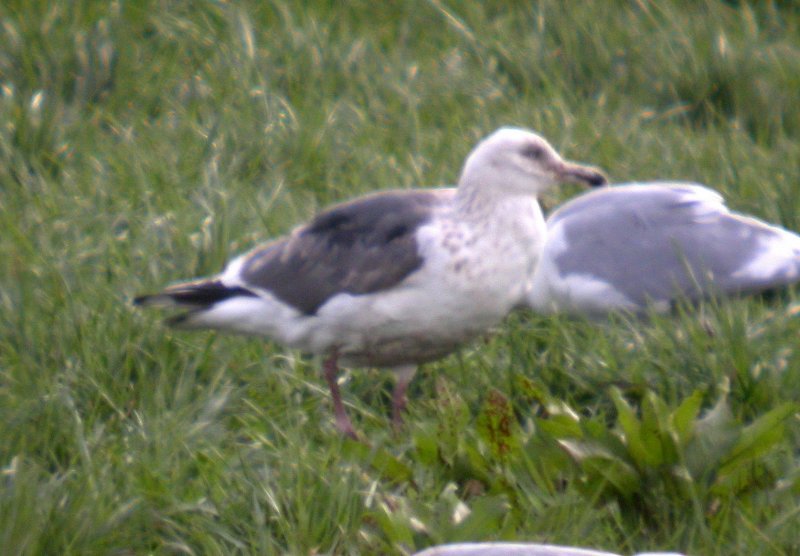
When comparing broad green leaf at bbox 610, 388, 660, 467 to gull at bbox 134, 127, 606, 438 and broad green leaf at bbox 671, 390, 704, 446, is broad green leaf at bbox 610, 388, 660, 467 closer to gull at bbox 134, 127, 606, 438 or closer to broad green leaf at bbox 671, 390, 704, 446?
broad green leaf at bbox 671, 390, 704, 446

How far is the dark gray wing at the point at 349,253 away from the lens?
3770 millimetres

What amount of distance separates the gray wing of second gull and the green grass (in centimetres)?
14

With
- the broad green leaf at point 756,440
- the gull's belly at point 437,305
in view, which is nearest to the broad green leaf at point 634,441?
the broad green leaf at point 756,440

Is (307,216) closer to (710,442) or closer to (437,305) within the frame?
(437,305)

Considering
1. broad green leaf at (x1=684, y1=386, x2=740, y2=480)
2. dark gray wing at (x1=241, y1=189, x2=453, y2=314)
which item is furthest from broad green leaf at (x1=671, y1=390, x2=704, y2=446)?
dark gray wing at (x1=241, y1=189, x2=453, y2=314)

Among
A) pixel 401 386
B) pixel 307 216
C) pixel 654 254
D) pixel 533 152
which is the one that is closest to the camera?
pixel 401 386

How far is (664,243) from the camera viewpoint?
438cm

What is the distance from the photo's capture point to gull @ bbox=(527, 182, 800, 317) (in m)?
4.29

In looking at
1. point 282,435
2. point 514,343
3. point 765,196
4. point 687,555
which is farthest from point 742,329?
point 765,196

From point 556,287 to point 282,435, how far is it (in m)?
1.25

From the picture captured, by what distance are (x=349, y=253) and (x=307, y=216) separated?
1087 millimetres

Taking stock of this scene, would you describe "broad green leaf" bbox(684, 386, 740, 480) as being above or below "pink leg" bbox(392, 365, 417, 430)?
above

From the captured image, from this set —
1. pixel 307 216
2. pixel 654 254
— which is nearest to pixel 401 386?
pixel 654 254

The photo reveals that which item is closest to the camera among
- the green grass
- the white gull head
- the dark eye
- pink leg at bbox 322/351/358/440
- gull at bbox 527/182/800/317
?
the green grass
